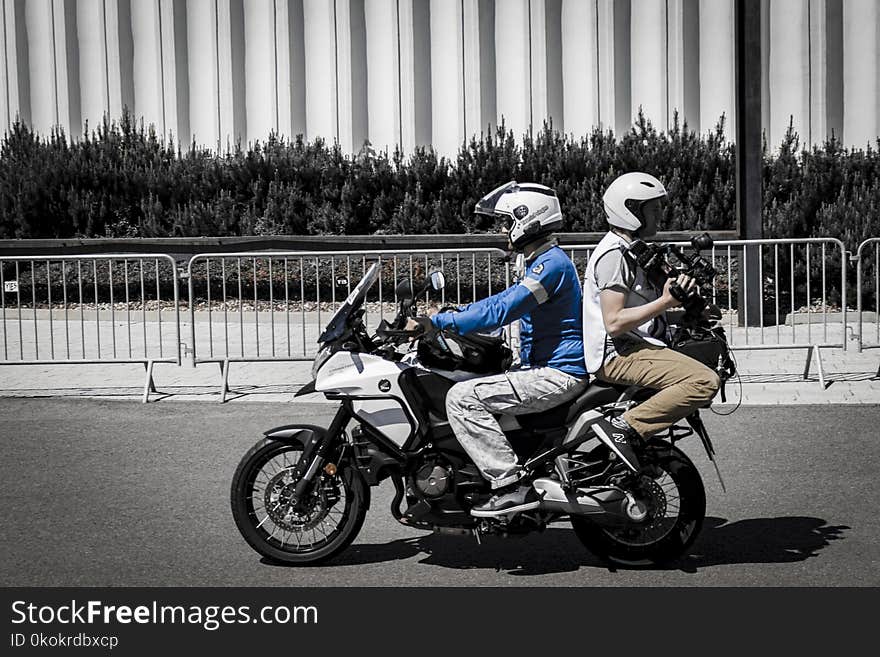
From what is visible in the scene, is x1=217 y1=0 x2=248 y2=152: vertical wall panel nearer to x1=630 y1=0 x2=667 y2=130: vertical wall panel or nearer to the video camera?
x1=630 y1=0 x2=667 y2=130: vertical wall panel

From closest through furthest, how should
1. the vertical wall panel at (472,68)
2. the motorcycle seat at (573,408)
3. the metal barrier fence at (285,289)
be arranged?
the motorcycle seat at (573,408) → the metal barrier fence at (285,289) → the vertical wall panel at (472,68)

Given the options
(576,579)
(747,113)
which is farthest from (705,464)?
(747,113)

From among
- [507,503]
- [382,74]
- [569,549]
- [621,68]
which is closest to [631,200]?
[507,503]

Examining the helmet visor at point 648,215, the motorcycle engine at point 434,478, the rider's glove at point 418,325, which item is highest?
the helmet visor at point 648,215

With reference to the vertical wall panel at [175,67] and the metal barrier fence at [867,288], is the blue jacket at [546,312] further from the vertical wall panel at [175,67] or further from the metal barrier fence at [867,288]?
the vertical wall panel at [175,67]

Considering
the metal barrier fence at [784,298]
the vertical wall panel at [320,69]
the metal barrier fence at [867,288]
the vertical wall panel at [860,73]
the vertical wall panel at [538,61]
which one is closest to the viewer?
the metal barrier fence at [784,298]

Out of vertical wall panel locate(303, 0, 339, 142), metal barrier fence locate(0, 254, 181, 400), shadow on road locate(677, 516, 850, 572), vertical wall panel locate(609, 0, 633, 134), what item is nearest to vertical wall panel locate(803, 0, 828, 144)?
vertical wall panel locate(609, 0, 633, 134)

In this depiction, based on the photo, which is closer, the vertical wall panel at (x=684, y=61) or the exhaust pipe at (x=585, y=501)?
the exhaust pipe at (x=585, y=501)

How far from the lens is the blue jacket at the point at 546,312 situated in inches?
223

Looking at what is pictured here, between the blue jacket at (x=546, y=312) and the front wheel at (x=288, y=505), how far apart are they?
0.90 meters

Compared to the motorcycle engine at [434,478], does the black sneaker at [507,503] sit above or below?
below

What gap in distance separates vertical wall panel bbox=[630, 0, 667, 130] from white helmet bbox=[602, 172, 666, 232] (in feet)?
41.7

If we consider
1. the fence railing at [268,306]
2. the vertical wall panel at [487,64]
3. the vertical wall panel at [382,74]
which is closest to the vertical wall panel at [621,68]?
the vertical wall panel at [487,64]

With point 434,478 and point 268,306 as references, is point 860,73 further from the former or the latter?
point 434,478
